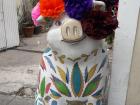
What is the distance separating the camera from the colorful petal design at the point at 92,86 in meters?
2.02

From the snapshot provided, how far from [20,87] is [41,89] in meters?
Answer: 1.43

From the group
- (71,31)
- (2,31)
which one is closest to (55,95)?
(71,31)

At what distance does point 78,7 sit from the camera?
1824mm

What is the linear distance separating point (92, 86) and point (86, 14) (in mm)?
500

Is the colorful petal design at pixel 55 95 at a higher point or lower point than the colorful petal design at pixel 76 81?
lower

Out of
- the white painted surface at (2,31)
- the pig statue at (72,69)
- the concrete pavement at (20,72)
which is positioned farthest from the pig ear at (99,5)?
the white painted surface at (2,31)

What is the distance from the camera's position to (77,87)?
6.57ft

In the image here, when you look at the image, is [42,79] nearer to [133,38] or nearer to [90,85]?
[90,85]

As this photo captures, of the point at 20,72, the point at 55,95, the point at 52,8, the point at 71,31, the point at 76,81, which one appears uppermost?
the point at 52,8

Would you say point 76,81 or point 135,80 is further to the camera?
point 135,80

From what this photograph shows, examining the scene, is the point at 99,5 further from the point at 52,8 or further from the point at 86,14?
the point at 52,8

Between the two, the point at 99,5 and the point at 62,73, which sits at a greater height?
the point at 99,5

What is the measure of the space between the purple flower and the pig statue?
0.04 metres

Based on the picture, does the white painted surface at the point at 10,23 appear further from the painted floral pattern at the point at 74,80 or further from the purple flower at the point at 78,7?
the purple flower at the point at 78,7
